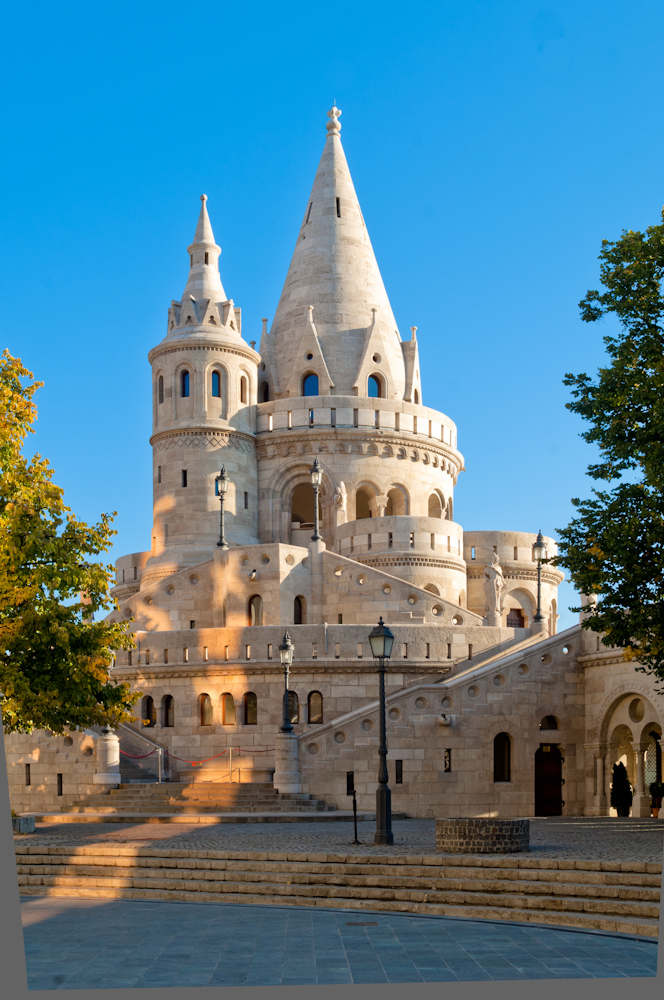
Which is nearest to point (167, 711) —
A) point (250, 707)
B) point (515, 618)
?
point (250, 707)

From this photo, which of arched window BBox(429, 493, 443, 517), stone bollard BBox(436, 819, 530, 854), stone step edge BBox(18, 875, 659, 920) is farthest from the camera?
arched window BBox(429, 493, 443, 517)

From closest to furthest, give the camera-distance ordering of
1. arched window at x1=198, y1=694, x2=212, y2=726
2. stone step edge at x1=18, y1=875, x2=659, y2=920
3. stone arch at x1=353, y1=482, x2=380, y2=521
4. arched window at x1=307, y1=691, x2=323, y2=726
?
1. stone step edge at x1=18, y1=875, x2=659, y2=920
2. arched window at x1=307, y1=691, x2=323, y2=726
3. arched window at x1=198, y1=694, x2=212, y2=726
4. stone arch at x1=353, y1=482, x2=380, y2=521

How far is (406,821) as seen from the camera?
97.3 ft

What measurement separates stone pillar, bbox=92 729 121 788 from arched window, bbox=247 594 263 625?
963 centimetres

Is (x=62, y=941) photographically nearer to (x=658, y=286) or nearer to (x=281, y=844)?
(x=281, y=844)

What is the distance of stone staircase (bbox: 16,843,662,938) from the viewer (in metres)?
15.3

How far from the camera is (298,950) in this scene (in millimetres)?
13109

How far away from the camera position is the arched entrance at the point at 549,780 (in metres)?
33.0

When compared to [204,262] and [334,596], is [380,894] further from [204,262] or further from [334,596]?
[204,262]

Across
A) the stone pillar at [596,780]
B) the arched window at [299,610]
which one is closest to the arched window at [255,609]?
the arched window at [299,610]

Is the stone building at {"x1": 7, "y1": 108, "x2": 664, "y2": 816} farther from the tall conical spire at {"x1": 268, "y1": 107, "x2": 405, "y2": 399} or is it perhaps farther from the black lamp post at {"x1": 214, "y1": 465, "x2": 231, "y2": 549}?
the black lamp post at {"x1": 214, "y1": 465, "x2": 231, "y2": 549}

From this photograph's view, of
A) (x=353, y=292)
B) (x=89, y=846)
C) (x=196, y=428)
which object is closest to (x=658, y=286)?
(x=89, y=846)

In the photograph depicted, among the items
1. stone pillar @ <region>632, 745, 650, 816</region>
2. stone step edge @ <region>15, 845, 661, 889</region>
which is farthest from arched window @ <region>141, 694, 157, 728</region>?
stone step edge @ <region>15, 845, 661, 889</region>

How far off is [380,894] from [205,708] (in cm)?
2127
